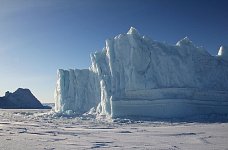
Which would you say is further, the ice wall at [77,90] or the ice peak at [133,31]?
the ice wall at [77,90]

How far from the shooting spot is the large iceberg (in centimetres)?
2564

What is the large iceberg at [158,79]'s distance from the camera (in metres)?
25.6

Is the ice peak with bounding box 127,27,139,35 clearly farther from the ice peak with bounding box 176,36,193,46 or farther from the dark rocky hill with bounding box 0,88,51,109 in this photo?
the dark rocky hill with bounding box 0,88,51,109

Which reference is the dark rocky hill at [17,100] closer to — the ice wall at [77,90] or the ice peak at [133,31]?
the ice wall at [77,90]

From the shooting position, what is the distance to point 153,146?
12.7 meters

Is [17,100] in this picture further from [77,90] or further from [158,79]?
[158,79]

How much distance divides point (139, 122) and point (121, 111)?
2.62 meters

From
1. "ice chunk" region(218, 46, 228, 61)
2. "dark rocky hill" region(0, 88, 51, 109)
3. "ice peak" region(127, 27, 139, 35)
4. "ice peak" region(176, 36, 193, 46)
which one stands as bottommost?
"dark rocky hill" region(0, 88, 51, 109)

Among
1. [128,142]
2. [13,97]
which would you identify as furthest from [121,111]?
[13,97]

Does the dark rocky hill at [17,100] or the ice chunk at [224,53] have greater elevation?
the ice chunk at [224,53]

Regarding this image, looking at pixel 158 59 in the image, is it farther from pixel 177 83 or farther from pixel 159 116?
pixel 159 116

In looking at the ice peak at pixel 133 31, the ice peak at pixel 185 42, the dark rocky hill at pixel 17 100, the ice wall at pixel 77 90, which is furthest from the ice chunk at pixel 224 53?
the dark rocky hill at pixel 17 100

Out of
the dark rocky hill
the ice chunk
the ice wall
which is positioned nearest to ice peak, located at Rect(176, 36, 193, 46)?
the ice chunk

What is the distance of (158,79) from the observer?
26.8 meters
